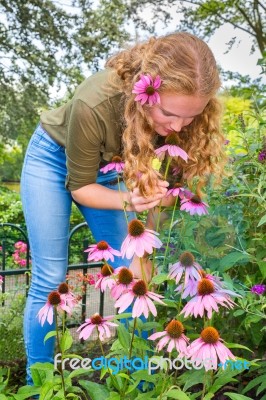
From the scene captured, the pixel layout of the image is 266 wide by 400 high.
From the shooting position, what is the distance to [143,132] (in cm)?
176

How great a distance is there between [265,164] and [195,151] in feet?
0.76

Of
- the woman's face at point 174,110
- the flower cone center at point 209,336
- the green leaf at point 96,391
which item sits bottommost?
the green leaf at point 96,391

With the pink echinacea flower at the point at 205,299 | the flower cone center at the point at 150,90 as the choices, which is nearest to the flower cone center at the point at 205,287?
the pink echinacea flower at the point at 205,299

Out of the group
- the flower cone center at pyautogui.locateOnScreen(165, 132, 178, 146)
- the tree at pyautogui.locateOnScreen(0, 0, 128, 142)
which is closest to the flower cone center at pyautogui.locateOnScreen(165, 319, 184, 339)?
the flower cone center at pyautogui.locateOnScreen(165, 132, 178, 146)

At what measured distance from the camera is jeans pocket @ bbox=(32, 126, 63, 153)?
209 centimetres

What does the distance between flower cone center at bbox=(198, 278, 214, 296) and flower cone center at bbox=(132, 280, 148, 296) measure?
0.12 m

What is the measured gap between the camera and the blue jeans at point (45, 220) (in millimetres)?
2070

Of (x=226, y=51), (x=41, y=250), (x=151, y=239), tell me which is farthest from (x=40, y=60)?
(x=151, y=239)

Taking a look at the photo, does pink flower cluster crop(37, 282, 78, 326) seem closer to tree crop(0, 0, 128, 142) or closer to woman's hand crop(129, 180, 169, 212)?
woman's hand crop(129, 180, 169, 212)

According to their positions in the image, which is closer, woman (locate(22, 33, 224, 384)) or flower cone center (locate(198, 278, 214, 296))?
flower cone center (locate(198, 278, 214, 296))

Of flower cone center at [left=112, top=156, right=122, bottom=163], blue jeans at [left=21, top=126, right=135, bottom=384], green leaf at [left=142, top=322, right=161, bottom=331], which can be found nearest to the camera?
green leaf at [left=142, top=322, right=161, bottom=331]

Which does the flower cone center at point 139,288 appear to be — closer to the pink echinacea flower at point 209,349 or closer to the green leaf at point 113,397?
the pink echinacea flower at point 209,349

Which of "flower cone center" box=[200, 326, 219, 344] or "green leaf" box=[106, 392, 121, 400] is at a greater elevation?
"flower cone center" box=[200, 326, 219, 344]

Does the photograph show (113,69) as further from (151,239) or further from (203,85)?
(151,239)
